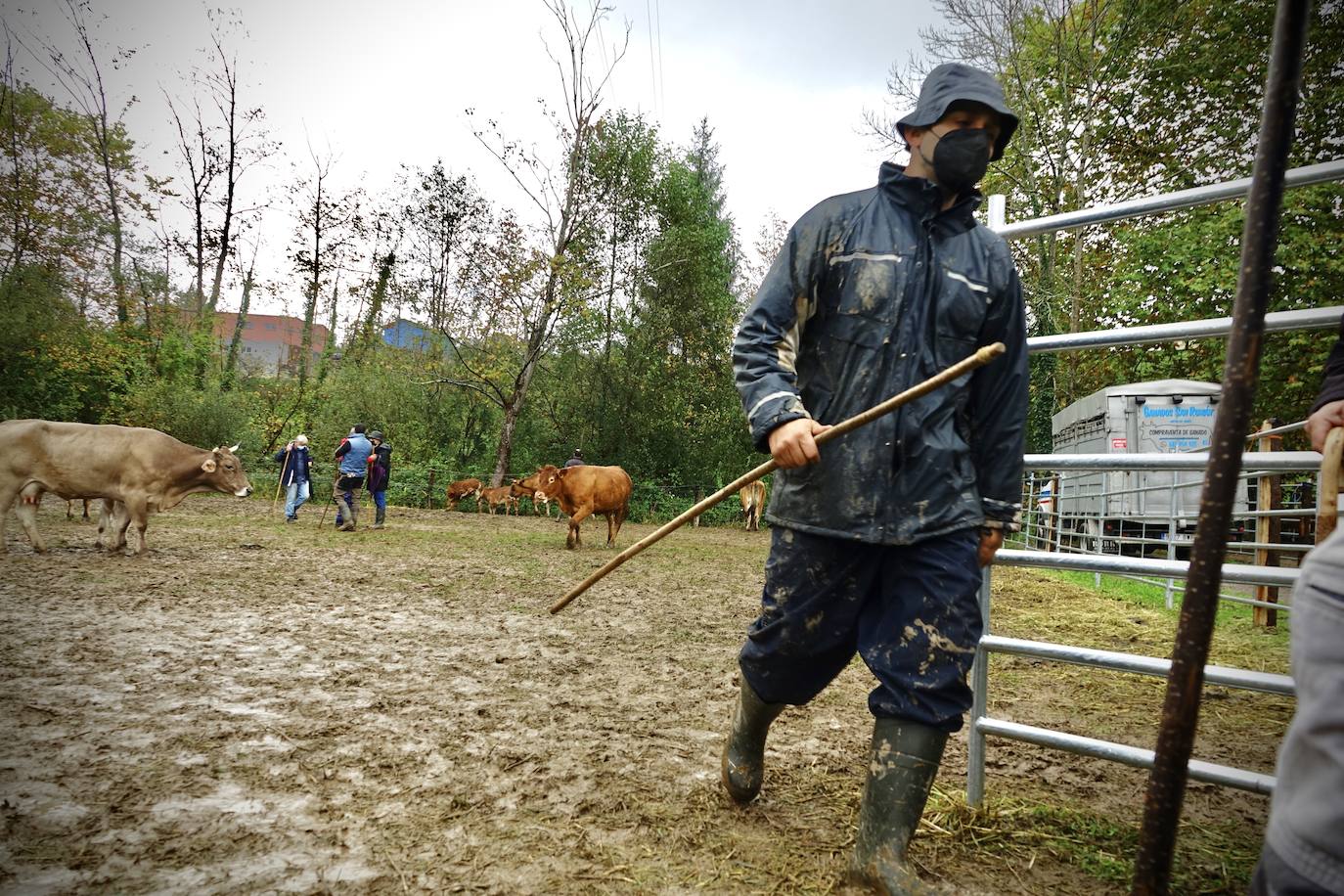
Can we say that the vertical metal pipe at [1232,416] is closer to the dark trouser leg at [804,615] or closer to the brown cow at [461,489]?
the dark trouser leg at [804,615]

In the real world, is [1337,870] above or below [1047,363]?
below

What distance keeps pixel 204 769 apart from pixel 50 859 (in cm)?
72

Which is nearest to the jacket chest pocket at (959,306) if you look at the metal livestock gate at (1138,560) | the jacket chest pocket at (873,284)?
the jacket chest pocket at (873,284)

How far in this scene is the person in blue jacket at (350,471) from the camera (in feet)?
45.2

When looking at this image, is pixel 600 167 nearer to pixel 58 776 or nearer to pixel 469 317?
pixel 469 317

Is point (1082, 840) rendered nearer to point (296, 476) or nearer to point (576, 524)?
point (576, 524)

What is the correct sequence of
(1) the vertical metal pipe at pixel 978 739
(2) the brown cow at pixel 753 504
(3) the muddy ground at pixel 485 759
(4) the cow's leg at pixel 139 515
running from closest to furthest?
(3) the muddy ground at pixel 485 759 < (1) the vertical metal pipe at pixel 978 739 < (4) the cow's leg at pixel 139 515 < (2) the brown cow at pixel 753 504

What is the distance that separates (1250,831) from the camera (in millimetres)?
2578

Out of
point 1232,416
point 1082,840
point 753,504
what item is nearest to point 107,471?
point 1082,840

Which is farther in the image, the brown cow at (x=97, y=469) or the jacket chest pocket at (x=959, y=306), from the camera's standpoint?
the brown cow at (x=97, y=469)

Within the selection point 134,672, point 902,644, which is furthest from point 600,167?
point 902,644

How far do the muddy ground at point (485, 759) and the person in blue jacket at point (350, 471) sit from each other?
713cm

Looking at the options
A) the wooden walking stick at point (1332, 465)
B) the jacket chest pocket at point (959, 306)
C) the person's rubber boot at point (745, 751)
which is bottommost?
the person's rubber boot at point (745, 751)

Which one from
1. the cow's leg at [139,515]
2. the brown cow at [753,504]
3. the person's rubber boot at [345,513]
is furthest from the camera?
the brown cow at [753,504]
